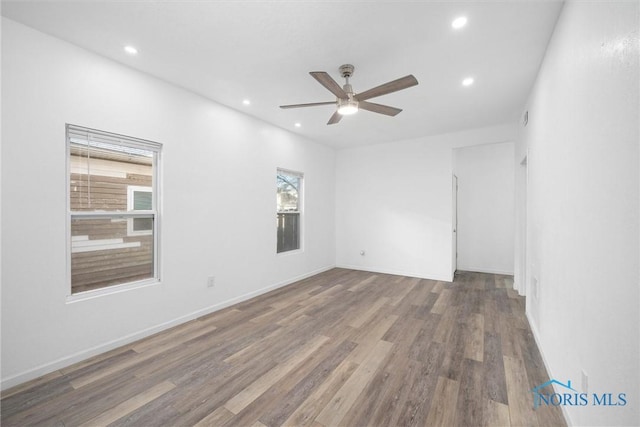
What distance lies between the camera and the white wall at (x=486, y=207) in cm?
555

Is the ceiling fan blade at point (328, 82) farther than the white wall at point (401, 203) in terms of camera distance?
No

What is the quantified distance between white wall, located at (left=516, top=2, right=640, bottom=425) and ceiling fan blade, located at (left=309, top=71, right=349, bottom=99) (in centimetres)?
157

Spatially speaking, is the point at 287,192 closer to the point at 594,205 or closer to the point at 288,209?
the point at 288,209

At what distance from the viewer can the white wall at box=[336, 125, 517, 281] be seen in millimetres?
5020

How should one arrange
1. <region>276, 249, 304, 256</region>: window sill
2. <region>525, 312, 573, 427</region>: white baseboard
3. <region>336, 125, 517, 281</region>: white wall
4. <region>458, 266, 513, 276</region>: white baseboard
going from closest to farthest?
<region>525, 312, 573, 427</region>: white baseboard
<region>276, 249, 304, 256</region>: window sill
<region>336, 125, 517, 281</region>: white wall
<region>458, 266, 513, 276</region>: white baseboard

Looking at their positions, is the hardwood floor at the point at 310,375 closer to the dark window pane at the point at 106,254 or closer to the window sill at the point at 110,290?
the window sill at the point at 110,290

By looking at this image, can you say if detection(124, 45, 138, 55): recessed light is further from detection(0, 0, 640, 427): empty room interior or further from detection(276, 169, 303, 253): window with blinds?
detection(276, 169, 303, 253): window with blinds

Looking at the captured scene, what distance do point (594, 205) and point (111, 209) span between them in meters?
3.71

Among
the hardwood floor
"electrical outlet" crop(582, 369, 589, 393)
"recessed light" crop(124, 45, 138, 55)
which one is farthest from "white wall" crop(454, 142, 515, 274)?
"recessed light" crop(124, 45, 138, 55)

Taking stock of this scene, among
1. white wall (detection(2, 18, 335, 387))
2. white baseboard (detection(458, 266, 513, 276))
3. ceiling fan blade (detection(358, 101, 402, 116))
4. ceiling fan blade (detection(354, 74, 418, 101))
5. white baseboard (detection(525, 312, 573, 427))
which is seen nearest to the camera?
white baseboard (detection(525, 312, 573, 427))

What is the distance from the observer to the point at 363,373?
2180mm

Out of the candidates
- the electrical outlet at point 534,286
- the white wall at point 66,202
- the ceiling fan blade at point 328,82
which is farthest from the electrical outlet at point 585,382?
the white wall at point 66,202

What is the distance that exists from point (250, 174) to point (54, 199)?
223 centimetres

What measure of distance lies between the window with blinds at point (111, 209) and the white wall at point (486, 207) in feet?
18.4
